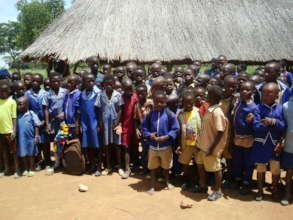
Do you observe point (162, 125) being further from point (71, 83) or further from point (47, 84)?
point (47, 84)

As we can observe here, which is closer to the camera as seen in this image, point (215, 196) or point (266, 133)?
point (266, 133)

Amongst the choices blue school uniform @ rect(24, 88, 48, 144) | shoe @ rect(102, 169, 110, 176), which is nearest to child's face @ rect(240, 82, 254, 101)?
shoe @ rect(102, 169, 110, 176)

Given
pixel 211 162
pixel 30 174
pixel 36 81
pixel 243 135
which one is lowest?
pixel 30 174

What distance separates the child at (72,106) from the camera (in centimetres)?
443

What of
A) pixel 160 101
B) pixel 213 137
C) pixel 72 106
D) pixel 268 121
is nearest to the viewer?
pixel 268 121

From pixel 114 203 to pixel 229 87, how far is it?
2208mm

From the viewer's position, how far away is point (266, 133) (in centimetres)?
338

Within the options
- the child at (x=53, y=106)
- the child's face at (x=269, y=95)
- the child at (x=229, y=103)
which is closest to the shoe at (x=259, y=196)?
the child at (x=229, y=103)

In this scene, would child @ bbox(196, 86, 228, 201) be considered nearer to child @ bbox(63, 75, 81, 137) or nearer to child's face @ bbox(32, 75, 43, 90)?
child @ bbox(63, 75, 81, 137)

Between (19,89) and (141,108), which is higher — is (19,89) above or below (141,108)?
above

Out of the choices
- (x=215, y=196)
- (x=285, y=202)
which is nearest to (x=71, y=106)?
(x=215, y=196)

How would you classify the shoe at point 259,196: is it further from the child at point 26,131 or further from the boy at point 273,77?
the child at point 26,131

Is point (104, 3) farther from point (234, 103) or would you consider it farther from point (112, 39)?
point (234, 103)

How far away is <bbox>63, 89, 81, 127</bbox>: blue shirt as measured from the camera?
14.5 feet
